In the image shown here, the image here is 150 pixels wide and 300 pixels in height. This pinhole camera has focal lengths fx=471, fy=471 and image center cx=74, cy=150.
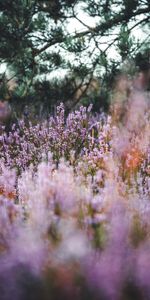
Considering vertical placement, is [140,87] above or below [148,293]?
above

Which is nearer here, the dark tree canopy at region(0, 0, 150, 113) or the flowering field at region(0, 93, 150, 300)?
the flowering field at region(0, 93, 150, 300)

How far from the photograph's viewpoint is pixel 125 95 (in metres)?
5.45

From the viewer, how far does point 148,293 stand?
1.59 m

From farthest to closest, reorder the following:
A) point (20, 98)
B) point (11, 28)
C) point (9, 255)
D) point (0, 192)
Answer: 1. point (20, 98)
2. point (11, 28)
3. point (0, 192)
4. point (9, 255)

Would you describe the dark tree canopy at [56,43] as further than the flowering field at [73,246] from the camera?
Yes

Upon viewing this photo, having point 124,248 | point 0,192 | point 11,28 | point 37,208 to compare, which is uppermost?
point 11,28

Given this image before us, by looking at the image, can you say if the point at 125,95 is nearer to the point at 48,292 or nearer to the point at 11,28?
the point at 11,28

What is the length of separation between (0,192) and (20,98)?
275 cm

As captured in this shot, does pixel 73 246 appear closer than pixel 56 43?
Yes

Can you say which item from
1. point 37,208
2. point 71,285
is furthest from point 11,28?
point 71,285

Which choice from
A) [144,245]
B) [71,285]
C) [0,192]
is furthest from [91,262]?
[0,192]

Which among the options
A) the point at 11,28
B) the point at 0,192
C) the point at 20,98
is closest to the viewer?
the point at 0,192

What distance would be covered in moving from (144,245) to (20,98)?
421 cm

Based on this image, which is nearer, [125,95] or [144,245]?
[144,245]
